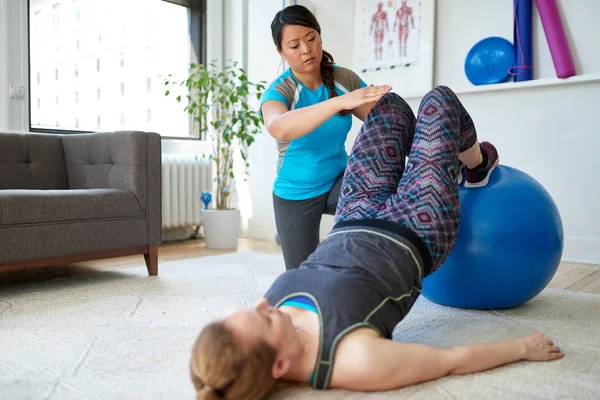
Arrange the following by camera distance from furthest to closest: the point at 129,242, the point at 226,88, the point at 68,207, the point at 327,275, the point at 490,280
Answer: the point at 226,88 < the point at 129,242 < the point at 68,207 < the point at 490,280 < the point at 327,275

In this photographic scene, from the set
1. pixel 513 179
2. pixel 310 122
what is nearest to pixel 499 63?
pixel 513 179

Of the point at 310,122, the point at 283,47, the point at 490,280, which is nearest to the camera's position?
the point at 310,122

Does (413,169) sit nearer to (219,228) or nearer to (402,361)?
(402,361)

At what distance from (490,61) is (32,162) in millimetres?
2734

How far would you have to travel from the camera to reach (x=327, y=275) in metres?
1.27

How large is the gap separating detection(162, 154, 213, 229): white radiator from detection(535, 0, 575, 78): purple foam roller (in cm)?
246

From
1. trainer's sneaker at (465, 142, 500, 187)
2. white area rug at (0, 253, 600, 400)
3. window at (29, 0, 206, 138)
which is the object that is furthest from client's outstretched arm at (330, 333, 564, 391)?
window at (29, 0, 206, 138)

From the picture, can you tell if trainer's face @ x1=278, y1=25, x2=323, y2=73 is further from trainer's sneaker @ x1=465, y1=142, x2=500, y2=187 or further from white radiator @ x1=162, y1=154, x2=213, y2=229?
white radiator @ x1=162, y1=154, x2=213, y2=229

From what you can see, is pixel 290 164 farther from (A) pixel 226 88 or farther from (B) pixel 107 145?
(A) pixel 226 88

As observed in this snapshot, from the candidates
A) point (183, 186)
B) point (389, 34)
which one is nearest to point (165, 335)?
point (183, 186)

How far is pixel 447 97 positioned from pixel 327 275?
29.4 inches

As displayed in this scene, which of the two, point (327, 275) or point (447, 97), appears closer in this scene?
point (327, 275)

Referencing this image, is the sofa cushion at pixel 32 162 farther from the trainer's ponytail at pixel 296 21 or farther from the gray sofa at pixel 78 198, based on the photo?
the trainer's ponytail at pixel 296 21

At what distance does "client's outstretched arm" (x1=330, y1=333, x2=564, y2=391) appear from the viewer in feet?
3.73
